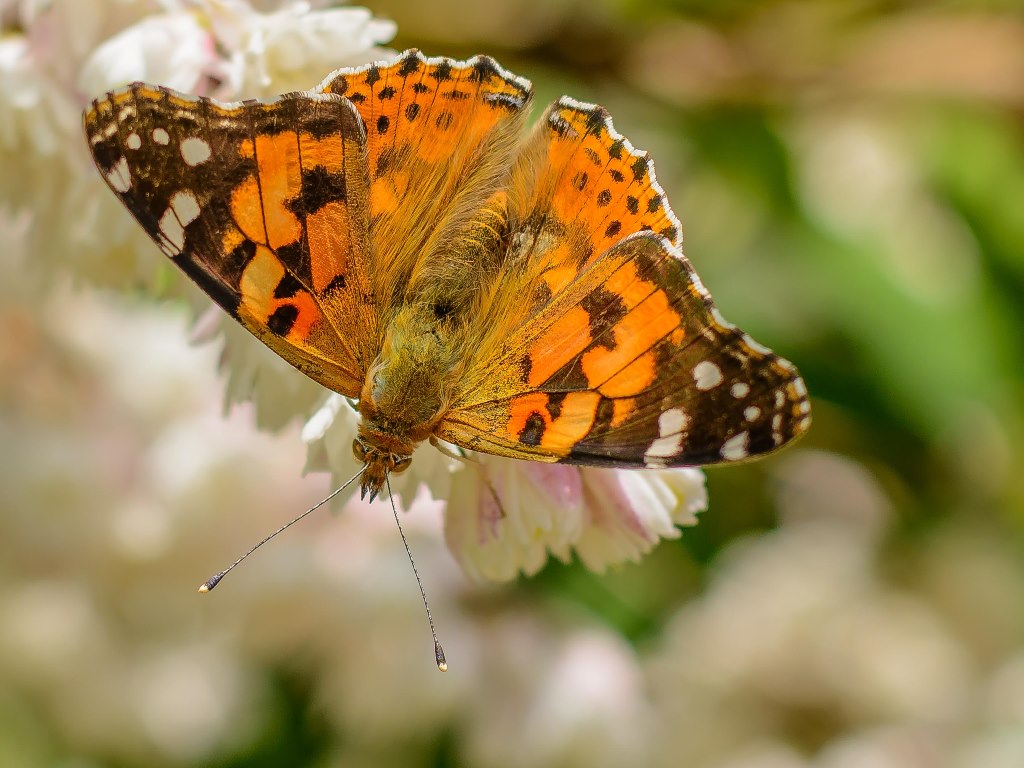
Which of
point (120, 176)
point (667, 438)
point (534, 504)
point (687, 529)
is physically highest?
point (120, 176)

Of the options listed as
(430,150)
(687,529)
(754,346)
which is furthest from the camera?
(687,529)

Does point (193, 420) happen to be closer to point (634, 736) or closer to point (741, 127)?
point (634, 736)

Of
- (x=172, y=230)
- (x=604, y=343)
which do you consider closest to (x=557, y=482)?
(x=604, y=343)

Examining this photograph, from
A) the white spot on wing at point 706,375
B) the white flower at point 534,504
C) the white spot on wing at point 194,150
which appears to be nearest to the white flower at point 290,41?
the white spot on wing at point 194,150

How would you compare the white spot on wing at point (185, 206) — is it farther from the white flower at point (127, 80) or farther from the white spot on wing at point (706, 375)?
the white spot on wing at point (706, 375)

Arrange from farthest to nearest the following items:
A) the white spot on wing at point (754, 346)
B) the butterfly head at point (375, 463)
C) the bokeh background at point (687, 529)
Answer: the bokeh background at point (687, 529) → the butterfly head at point (375, 463) → the white spot on wing at point (754, 346)

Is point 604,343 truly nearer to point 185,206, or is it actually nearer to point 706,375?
point 706,375
